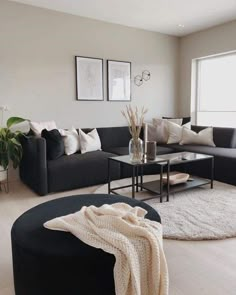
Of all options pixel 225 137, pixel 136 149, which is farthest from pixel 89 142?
pixel 225 137

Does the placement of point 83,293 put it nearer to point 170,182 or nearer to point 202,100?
point 170,182

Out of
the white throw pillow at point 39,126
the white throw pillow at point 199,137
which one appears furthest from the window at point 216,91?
the white throw pillow at point 39,126

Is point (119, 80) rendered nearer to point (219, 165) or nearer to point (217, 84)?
point (217, 84)

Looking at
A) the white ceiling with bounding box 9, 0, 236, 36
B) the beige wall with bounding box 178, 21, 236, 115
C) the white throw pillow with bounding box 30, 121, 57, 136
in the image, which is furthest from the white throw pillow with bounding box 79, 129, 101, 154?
the beige wall with bounding box 178, 21, 236, 115

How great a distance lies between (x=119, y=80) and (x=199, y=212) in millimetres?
2869

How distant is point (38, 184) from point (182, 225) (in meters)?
1.75

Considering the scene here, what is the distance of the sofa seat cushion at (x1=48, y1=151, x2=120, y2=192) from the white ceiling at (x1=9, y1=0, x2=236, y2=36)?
2107 millimetres

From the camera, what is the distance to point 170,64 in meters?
5.36

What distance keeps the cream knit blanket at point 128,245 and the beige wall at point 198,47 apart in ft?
13.8

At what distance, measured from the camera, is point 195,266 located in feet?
5.85

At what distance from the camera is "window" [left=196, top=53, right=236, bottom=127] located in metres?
4.79

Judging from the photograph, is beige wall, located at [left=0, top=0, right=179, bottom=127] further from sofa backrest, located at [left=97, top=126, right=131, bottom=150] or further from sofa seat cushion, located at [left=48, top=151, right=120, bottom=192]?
sofa seat cushion, located at [left=48, top=151, right=120, bottom=192]

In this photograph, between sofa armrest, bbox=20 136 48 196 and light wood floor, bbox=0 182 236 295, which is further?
sofa armrest, bbox=20 136 48 196

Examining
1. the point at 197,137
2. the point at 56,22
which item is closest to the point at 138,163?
the point at 197,137
